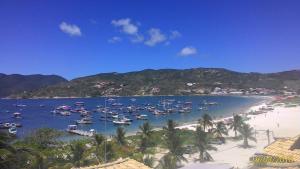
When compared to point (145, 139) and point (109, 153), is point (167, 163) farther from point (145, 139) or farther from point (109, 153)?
point (145, 139)

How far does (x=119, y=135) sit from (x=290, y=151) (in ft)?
111

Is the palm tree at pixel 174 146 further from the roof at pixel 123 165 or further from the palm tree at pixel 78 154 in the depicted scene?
the roof at pixel 123 165

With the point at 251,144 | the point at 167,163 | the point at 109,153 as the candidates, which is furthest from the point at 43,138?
the point at 251,144

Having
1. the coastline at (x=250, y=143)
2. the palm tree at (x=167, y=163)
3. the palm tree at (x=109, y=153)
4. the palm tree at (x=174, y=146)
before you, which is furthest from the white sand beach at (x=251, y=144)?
the palm tree at (x=109, y=153)

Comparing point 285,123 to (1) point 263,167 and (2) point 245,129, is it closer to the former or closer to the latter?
(2) point 245,129

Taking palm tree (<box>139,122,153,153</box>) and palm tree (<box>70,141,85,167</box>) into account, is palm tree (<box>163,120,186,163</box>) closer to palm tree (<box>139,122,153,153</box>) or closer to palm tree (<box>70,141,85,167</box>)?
palm tree (<box>139,122,153,153</box>)

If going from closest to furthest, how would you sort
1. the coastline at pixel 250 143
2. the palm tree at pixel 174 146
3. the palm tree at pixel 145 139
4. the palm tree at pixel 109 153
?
the palm tree at pixel 109 153 → the palm tree at pixel 174 146 → the coastline at pixel 250 143 → the palm tree at pixel 145 139

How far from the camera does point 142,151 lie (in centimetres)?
4694

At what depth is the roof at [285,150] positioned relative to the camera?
16516mm

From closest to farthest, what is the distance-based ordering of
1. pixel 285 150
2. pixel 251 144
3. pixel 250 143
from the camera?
1. pixel 285 150
2. pixel 251 144
3. pixel 250 143

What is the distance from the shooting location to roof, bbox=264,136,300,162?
16516 mm

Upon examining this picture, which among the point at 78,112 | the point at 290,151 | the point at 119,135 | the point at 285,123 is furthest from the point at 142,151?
the point at 78,112

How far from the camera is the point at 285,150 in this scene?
57.9 feet

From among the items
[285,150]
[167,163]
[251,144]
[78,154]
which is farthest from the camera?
[251,144]
